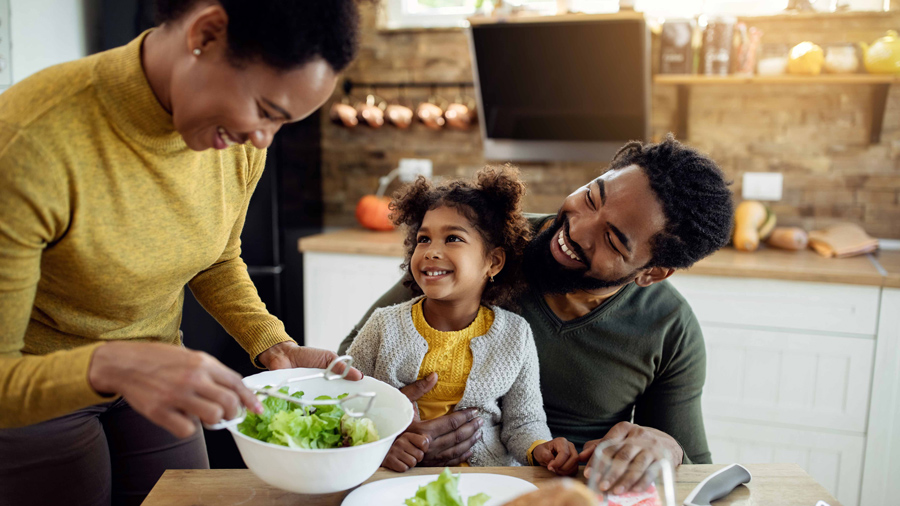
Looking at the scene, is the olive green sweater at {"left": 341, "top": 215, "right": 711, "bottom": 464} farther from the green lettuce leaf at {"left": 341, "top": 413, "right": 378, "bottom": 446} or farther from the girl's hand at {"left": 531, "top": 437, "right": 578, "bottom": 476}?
the green lettuce leaf at {"left": 341, "top": 413, "right": 378, "bottom": 446}

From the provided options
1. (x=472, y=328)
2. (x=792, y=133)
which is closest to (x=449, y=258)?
(x=472, y=328)

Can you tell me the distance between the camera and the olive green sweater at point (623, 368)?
137 centimetres

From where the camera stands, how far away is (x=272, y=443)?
2.70ft

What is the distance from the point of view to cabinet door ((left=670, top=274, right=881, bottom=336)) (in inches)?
86.3

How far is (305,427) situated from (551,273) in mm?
675

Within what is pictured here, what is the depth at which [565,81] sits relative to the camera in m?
2.69

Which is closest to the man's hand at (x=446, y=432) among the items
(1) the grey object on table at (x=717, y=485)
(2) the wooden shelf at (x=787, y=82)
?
(1) the grey object on table at (x=717, y=485)

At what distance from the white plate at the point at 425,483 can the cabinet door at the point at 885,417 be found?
1.76 meters

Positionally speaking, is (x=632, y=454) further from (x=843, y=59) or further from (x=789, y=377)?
(x=843, y=59)

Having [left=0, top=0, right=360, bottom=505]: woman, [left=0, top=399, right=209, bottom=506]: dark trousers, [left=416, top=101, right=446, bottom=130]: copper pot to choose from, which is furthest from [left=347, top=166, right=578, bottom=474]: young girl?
[left=416, top=101, right=446, bottom=130]: copper pot

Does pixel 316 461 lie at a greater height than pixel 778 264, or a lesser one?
greater

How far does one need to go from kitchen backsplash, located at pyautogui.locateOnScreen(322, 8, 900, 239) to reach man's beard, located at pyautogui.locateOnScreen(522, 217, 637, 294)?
1.22 metres

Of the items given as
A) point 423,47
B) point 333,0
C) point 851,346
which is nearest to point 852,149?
point 851,346

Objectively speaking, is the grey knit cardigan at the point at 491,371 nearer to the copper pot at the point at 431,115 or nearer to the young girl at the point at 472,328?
the young girl at the point at 472,328
